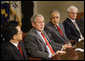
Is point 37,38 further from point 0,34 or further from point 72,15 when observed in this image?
point 72,15

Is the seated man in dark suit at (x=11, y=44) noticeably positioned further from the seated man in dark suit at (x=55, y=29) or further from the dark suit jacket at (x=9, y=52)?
the seated man in dark suit at (x=55, y=29)

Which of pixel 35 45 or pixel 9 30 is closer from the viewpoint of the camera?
pixel 9 30

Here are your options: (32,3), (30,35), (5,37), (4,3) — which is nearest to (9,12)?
(4,3)

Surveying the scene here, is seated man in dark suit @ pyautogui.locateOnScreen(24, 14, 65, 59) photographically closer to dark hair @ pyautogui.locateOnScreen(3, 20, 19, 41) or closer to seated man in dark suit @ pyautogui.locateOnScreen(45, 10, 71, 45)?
dark hair @ pyautogui.locateOnScreen(3, 20, 19, 41)

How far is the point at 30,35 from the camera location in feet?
10.3

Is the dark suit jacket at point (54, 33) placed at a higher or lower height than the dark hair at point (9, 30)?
lower

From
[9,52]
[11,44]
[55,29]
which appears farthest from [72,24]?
[9,52]

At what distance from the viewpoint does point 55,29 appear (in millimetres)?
4258

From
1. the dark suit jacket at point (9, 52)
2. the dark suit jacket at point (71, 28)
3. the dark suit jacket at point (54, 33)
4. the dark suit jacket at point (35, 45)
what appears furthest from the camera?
the dark suit jacket at point (71, 28)

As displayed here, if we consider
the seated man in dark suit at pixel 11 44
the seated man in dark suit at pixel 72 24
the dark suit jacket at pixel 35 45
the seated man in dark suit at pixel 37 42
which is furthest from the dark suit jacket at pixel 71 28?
the seated man in dark suit at pixel 11 44

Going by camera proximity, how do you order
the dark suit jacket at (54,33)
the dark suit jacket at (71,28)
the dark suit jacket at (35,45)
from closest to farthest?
the dark suit jacket at (35,45), the dark suit jacket at (54,33), the dark suit jacket at (71,28)

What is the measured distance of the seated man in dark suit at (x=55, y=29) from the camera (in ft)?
13.6

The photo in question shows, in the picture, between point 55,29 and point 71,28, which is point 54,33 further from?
point 71,28

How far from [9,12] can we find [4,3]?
388 millimetres
